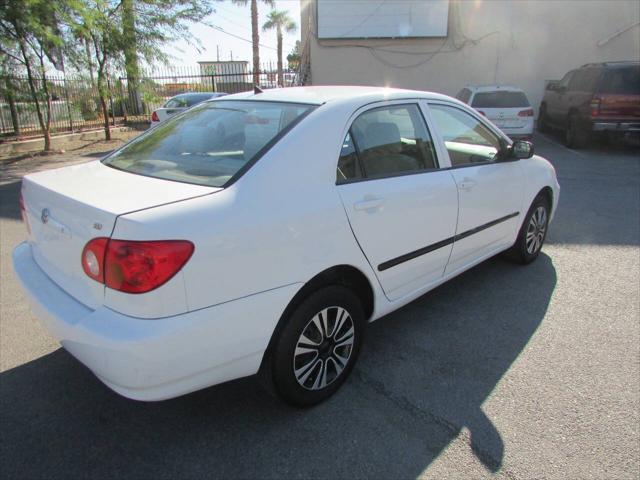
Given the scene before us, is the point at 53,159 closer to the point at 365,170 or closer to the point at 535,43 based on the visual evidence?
the point at 365,170

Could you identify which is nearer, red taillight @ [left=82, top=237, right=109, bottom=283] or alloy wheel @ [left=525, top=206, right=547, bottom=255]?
red taillight @ [left=82, top=237, right=109, bottom=283]

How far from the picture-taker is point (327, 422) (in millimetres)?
2602

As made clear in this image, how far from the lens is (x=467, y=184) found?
347 cm

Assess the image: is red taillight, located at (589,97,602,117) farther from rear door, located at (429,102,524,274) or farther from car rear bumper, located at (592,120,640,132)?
rear door, located at (429,102,524,274)

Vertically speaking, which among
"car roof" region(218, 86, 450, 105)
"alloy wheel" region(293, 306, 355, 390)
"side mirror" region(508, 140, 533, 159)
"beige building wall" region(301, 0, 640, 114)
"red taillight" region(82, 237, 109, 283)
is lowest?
"alloy wheel" region(293, 306, 355, 390)

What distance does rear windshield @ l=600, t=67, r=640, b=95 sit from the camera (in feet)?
35.8

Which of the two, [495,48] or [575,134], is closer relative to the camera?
[575,134]

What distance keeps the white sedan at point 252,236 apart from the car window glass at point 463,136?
0.11ft

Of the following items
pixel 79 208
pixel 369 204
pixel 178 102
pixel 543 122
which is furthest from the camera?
pixel 543 122

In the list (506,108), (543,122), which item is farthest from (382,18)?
(506,108)

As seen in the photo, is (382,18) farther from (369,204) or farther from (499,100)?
(369,204)

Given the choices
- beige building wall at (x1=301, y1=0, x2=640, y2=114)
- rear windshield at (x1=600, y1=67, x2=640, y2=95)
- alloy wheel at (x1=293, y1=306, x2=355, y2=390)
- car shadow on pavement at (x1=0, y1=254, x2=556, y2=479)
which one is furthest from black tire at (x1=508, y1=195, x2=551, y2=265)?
beige building wall at (x1=301, y1=0, x2=640, y2=114)

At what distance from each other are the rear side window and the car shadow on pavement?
1216 millimetres

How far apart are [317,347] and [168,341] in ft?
2.91
